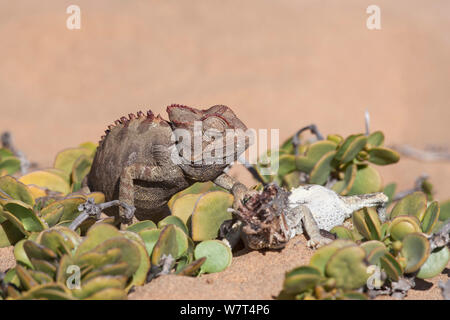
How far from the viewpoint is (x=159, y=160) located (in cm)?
279

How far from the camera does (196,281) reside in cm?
209

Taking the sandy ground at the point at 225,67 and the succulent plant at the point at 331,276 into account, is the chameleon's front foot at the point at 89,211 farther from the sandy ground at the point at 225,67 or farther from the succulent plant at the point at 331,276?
the sandy ground at the point at 225,67

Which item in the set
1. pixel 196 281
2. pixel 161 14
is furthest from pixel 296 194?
pixel 161 14

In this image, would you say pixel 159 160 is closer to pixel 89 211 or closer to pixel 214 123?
pixel 214 123

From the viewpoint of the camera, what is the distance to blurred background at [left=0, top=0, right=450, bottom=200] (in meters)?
9.37

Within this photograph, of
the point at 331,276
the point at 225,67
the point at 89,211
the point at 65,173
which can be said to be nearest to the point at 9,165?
the point at 65,173

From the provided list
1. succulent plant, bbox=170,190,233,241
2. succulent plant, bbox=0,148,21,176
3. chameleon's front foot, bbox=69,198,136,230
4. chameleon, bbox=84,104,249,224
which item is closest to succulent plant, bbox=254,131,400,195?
chameleon, bbox=84,104,249,224

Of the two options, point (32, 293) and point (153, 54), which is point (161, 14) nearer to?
point (153, 54)

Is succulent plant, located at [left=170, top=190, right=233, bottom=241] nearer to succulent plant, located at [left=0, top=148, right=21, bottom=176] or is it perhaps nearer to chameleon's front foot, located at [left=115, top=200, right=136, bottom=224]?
chameleon's front foot, located at [left=115, top=200, right=136, bottom=224]

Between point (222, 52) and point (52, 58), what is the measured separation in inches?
143

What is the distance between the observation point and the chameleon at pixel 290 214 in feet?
7.24

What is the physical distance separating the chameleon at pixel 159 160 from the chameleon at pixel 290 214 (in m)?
0.26

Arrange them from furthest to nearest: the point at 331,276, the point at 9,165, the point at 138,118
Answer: the point at 9,165 → the point at 138,118 → the point at 331,276

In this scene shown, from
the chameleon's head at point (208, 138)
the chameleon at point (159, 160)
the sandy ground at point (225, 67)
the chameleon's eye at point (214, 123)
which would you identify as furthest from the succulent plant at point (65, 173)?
the sandy ground at point (225, 67)
